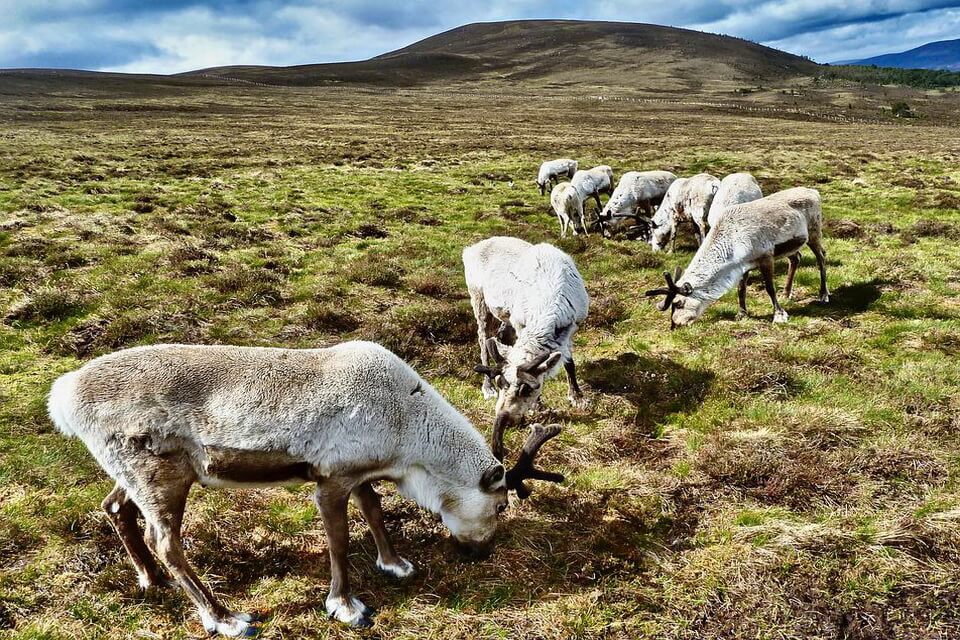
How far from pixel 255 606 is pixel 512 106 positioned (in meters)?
97.1

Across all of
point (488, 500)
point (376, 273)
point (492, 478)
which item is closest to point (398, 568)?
point (488, 500)

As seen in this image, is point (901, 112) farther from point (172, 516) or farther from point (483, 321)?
point (172, 516)

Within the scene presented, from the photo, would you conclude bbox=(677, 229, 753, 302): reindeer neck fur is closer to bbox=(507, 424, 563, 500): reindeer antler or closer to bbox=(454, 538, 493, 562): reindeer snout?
bbox=(507, 424, 563, 500): reindeer antler

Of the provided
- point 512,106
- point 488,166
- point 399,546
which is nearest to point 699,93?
point 512,106

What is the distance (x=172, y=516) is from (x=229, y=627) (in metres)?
1.08

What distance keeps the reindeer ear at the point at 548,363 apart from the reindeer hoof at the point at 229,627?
4.30 m

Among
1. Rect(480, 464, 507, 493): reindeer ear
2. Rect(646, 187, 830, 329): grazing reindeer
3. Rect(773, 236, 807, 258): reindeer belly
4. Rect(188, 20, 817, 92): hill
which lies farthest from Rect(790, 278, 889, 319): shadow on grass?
Rect(188, 20, 817, 92): hill

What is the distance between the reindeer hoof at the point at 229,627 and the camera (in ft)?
14.9

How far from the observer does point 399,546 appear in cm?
558

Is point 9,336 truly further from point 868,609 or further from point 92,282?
point 868,609

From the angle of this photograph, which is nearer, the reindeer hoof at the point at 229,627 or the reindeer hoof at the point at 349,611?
the reindeer hoof at the point at 229,627

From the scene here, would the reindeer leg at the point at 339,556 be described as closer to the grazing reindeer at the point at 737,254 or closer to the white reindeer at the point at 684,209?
the grazing reindeer at the point at 737,254

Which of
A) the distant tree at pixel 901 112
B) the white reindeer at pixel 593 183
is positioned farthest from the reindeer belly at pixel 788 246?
the distant tree at pixel 901 112

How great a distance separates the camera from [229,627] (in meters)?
4.54
